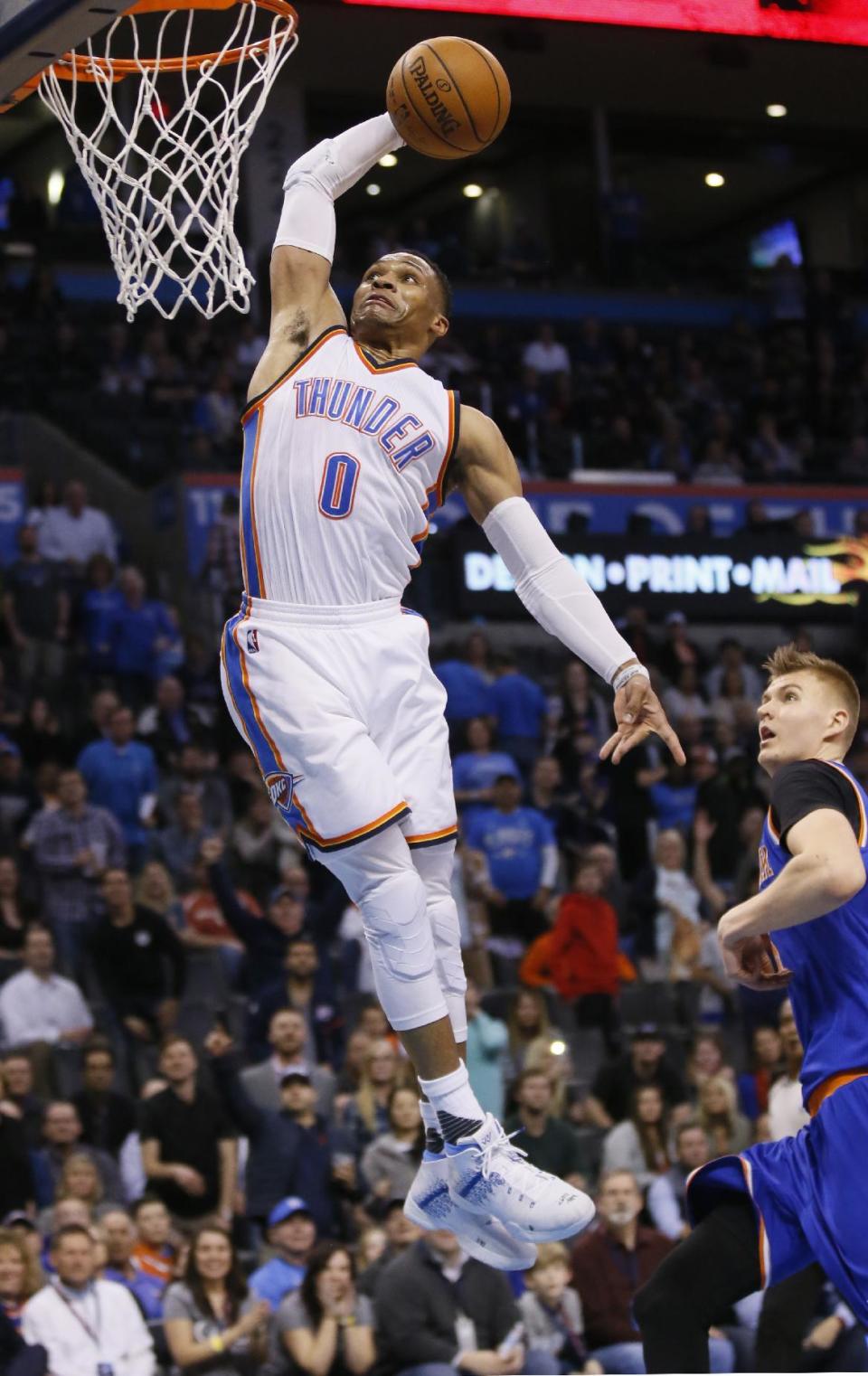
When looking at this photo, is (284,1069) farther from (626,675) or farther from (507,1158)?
(626,675)

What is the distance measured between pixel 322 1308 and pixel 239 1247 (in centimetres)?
76

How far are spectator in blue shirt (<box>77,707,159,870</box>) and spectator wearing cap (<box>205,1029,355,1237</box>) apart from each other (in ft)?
8.95

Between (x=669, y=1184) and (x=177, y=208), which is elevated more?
(x=177, y=208)

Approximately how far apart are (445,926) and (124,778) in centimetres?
761

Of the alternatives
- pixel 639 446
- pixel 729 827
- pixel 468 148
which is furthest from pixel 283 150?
pixel 468 148

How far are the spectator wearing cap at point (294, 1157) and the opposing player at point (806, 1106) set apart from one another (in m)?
5.21

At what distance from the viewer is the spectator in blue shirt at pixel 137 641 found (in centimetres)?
1485

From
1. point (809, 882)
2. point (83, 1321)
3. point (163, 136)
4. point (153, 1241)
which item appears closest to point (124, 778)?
point (153, 1241)

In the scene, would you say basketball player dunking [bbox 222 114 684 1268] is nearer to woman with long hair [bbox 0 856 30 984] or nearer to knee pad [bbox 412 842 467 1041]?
knee pad [bbox 412 842 467 1041]

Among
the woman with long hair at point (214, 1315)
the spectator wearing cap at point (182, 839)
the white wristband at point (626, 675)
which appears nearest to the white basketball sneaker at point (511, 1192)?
the white wristband at point (626, 675)

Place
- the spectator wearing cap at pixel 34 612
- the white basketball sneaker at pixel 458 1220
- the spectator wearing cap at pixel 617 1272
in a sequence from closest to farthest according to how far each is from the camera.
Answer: the white basketball sneaker at pixel 458 1220
the spectator wearing cap at pixel 617 1272
the spectator wearing cap at pixel 34 612

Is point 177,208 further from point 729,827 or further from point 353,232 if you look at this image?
point 353,232

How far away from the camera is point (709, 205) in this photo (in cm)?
2850

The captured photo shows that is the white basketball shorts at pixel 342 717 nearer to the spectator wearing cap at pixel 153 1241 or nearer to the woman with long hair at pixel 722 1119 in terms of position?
the spectator wearing cap at pixel 153 1241
